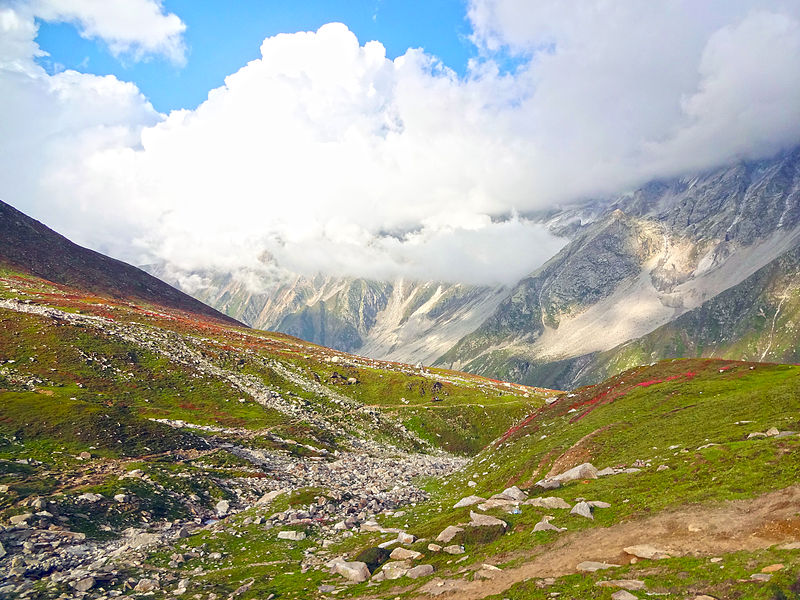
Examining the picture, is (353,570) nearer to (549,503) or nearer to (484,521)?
(484,521)

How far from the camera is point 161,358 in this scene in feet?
320

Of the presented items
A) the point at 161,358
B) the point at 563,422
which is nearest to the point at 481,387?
the point at 563,422

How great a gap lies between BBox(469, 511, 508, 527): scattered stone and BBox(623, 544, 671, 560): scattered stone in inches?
364

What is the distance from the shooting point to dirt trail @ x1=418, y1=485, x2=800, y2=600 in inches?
907

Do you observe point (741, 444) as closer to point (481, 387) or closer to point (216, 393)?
point (216, 393)

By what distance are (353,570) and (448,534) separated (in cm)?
694

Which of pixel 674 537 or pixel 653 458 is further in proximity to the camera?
pixel 653 458

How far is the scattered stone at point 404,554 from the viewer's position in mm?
30047

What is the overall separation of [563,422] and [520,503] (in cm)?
3855

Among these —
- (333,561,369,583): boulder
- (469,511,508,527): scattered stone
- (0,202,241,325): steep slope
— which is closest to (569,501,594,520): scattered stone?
(469,511,508,527): scattered stone

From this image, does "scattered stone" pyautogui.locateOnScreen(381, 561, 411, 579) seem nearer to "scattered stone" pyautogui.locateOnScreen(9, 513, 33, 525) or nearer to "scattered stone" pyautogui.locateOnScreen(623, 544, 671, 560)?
"scattered stone" pyautogui.locateOnScreen(623, 544, 671, 560)

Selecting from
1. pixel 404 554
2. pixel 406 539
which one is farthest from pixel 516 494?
pixel 404 554

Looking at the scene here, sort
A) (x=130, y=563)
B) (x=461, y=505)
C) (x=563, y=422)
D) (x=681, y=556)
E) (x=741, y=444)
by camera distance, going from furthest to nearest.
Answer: (x=563, y=422)
(x=461, y=505)
(x=741, y=444)
(x=130, y=563)
(x=681, y=556)

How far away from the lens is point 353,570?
2898 centimetres
